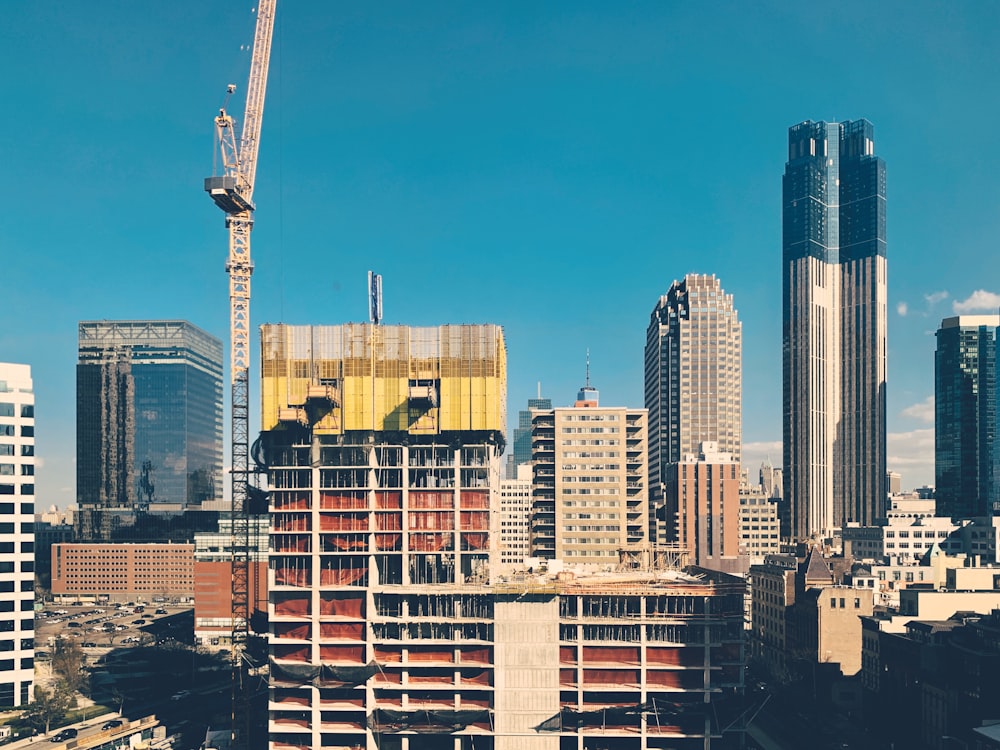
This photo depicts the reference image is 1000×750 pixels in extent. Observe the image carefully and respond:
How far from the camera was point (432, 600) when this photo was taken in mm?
134375

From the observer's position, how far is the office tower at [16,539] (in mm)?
163625

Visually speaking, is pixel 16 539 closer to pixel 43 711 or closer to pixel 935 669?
pixel 43 711

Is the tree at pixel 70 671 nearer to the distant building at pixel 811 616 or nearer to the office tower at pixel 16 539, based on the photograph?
the office tower at pixel 16 539

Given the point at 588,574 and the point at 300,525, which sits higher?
the point at 300,525

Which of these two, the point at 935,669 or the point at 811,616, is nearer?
the point at 935,669

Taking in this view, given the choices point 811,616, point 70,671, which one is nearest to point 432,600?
point 811,616

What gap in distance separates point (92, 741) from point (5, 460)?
54289 mm

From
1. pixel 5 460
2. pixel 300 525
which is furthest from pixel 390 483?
pixel 5 460

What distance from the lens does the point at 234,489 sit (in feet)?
528

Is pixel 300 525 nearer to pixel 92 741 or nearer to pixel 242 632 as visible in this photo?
pixel 242 632

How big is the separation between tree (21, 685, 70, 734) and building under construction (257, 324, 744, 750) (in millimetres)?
51201

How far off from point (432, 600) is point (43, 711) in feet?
258

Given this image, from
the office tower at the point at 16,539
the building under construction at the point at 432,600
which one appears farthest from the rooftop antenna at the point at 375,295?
the office tower at the point at 16,539

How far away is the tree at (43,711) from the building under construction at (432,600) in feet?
168
